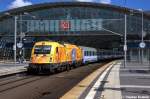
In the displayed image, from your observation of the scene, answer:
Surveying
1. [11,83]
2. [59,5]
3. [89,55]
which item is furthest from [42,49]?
[59,5]

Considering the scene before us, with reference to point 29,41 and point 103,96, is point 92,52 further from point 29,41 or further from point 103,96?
point 103,96

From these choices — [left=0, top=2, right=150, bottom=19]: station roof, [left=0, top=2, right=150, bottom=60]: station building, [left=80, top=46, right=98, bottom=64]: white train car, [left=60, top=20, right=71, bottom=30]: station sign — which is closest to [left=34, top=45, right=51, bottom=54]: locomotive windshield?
[left=80, top=46, right=98, bottom=64]: white train car

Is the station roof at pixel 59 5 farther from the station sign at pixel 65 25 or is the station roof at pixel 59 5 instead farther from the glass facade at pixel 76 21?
the station sign at pixel 65 25

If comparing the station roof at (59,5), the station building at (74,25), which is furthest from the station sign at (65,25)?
the station roof at (59,5)

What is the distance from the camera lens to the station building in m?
120

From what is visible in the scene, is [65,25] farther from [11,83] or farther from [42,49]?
[11,83]

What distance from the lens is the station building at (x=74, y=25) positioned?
395 feet

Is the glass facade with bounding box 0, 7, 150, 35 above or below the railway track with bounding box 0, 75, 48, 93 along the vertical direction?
above

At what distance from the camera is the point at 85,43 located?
130125mm

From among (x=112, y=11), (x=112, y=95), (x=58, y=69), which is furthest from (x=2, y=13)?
(x=112, y=95)

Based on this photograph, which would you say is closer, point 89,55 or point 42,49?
point 42,49

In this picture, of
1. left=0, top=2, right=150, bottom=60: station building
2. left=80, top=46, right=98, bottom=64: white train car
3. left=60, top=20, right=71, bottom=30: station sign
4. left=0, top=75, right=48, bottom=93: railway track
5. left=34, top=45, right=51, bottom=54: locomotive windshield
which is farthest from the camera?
left=60, top=20, right=71, bottom=30: station sign

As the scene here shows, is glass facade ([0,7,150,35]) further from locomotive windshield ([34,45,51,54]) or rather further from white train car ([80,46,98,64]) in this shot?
locomotive windshield ([34,45,51,54])

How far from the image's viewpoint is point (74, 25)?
12206 cm
